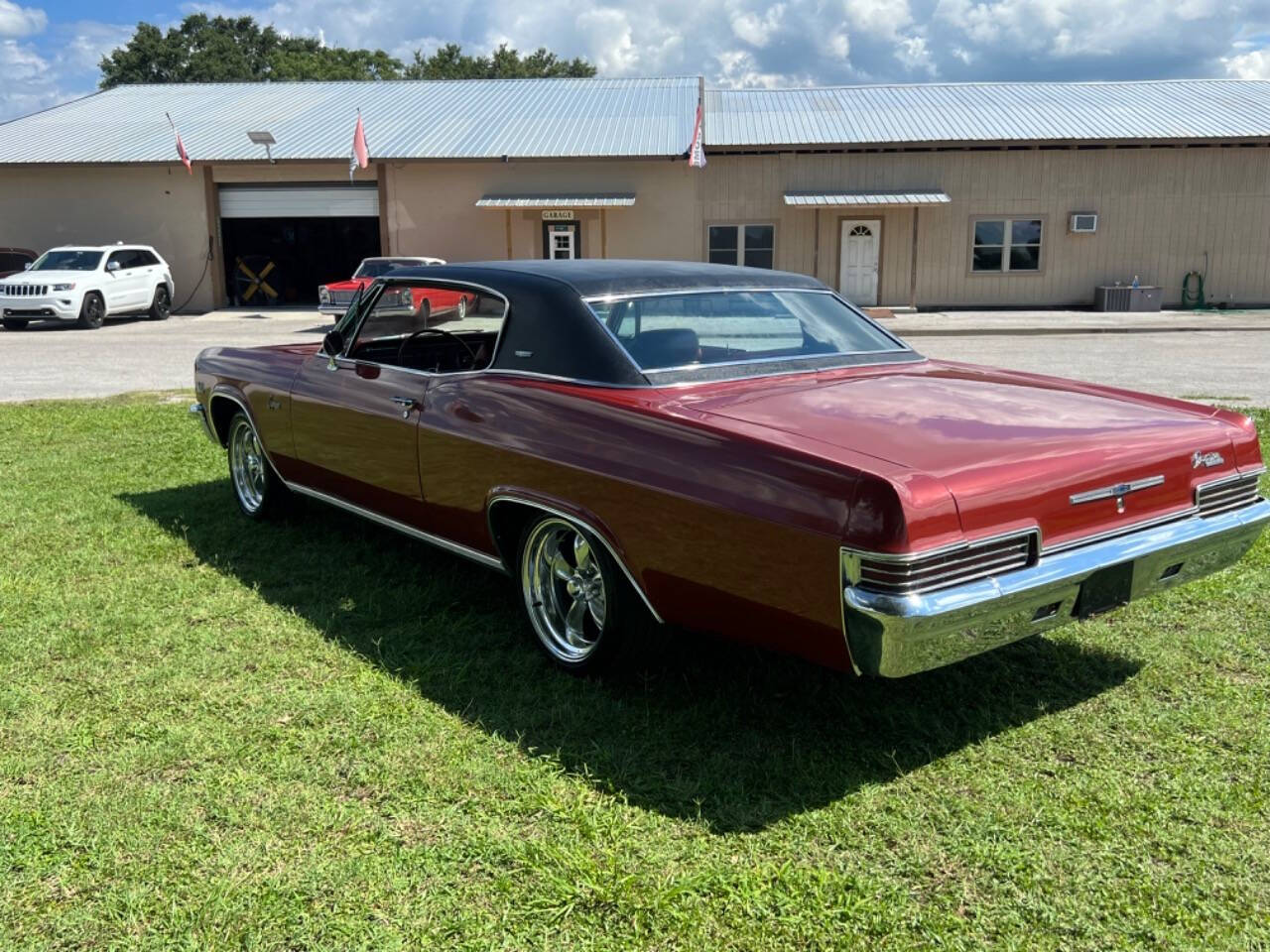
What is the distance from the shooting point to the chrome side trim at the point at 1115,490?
3.16 metres

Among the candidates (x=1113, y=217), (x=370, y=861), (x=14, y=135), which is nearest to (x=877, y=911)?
(x=370, y=861)

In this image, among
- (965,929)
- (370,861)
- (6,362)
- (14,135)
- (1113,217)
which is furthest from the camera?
(14,135)

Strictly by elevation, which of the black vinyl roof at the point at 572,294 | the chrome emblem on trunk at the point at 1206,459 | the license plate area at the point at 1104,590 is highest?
the black vinyl roof at the point at 572,294

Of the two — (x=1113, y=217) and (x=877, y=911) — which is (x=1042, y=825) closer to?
(x=877, y=911)

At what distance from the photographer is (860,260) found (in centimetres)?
2602

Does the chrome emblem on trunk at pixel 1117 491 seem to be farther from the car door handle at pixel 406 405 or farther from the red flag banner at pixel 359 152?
the red flag banner at pixel 359 152

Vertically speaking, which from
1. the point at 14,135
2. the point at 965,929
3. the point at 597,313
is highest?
the point at 14,135

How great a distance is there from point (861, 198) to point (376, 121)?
12.9 metres

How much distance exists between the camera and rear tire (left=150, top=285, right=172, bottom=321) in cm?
2433

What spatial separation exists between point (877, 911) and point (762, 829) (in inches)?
17.6

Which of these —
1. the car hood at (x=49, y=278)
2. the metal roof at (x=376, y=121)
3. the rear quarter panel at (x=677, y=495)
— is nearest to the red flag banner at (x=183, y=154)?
the metal roof at (x=376, y=121)

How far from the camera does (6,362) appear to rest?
15320mm

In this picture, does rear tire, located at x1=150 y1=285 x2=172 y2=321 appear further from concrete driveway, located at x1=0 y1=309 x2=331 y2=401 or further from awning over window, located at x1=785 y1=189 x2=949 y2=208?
awning over window, located at x1=785 y1=189 x2=949 y2=208

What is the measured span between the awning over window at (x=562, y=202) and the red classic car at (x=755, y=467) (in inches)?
806
